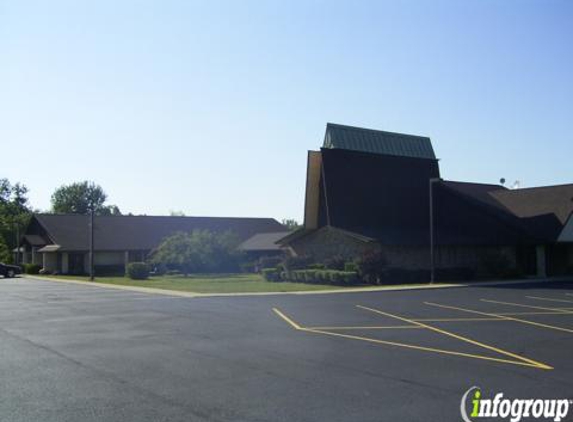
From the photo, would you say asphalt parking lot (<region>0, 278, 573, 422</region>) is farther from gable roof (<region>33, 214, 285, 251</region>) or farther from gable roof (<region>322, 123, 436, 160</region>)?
gable roof (<region>33, 214, 285, 251</region>)

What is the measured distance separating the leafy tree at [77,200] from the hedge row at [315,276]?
8774 cm

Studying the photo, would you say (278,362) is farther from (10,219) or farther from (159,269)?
(10,219)

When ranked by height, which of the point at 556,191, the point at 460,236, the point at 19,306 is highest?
the point at 556,191

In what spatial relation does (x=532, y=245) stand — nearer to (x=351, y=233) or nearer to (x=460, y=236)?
(x=460, y=236)

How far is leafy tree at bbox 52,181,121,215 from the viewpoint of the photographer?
11981 cm

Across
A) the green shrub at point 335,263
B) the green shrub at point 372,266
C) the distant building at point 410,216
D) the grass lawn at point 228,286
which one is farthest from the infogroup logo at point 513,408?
the green shrub at point 335,263

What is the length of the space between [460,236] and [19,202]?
100495 mm

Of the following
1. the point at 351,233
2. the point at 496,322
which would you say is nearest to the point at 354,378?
the point at 496,322

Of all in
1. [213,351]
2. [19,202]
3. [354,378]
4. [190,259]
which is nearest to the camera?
[354,378]

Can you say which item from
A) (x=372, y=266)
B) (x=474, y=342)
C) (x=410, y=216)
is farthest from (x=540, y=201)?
(x=474, y=342)

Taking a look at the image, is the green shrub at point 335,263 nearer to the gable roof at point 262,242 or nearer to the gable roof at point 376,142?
the gable roof at point 376,142

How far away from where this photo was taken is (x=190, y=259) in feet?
161

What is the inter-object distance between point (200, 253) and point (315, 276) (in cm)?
1541

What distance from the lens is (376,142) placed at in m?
48.1
